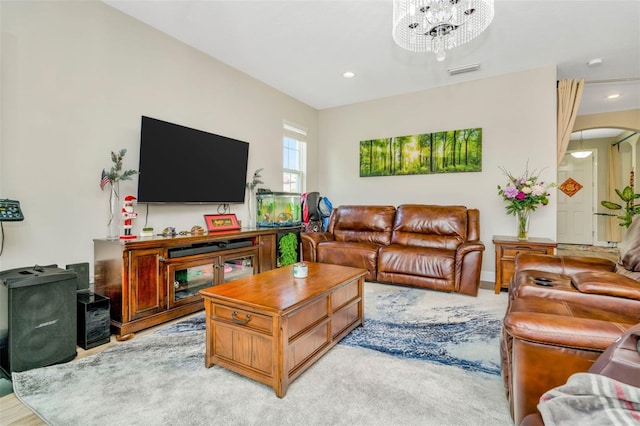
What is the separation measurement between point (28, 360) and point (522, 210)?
15.5 ft

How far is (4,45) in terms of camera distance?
2098mm

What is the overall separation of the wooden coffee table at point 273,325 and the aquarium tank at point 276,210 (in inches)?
83.4

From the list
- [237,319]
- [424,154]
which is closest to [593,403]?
[237,319]

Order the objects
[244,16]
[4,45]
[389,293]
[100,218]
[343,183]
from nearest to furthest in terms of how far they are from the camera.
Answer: [4,45] → [100,218] → [244,16] → [389,293] → [343,183]

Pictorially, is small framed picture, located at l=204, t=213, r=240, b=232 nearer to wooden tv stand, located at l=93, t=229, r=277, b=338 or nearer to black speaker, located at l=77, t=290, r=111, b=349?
wooden tv stand, located at l=93, t=229, r=277, b=338

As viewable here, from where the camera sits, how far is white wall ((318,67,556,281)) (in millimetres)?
3859

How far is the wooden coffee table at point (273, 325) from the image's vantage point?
1.60 meters

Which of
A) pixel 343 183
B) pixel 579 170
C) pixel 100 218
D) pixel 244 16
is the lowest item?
pixel 100 218

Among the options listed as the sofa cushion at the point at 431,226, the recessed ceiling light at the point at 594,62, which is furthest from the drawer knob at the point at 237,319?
the recessed ceiling light at the point at 594,62

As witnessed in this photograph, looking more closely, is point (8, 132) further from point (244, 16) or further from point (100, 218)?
point (244, 16)

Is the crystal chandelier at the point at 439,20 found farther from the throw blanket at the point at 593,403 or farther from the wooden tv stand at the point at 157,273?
the wooden tv stand at the point at 157,273

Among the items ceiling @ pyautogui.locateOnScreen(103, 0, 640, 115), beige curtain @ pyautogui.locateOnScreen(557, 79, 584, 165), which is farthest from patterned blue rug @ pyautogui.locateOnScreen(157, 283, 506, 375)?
ceiling @ pyautogui.locateOnScreen(103, 0, 640, 115)

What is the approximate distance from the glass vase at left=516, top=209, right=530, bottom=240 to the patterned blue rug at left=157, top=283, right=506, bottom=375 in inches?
33.2

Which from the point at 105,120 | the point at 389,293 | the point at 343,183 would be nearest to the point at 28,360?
the point at 105,120
